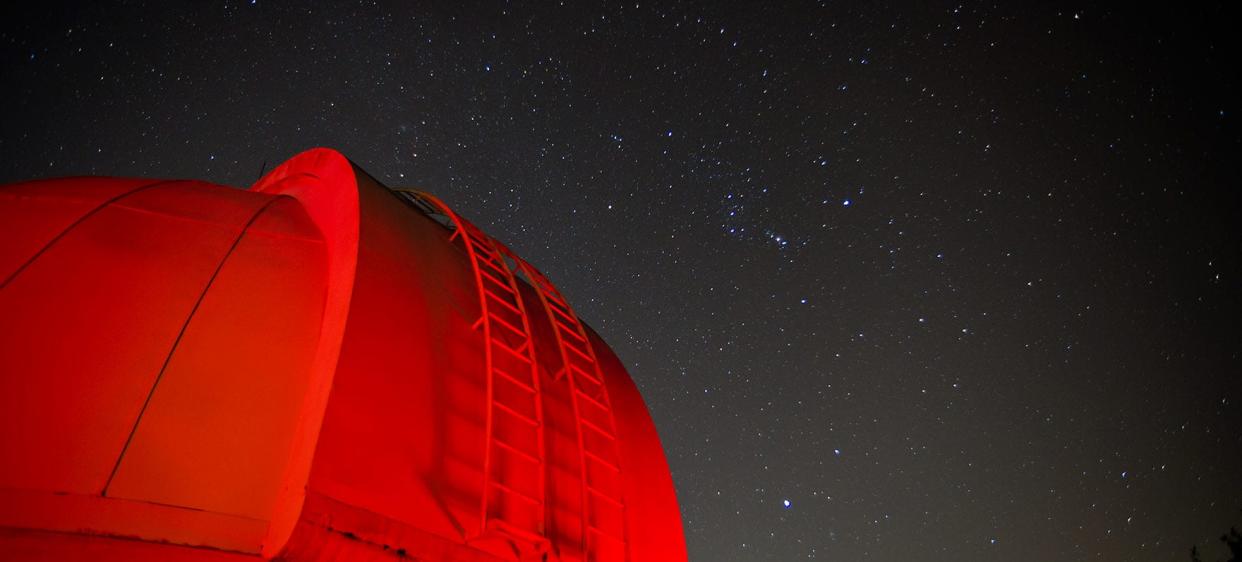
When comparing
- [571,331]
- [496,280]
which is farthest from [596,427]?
[496,280]

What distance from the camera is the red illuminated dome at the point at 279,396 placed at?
2641 millimetres

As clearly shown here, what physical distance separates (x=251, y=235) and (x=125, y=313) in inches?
29.7

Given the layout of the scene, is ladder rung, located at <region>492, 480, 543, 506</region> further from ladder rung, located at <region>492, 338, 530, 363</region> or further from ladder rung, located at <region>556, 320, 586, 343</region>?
ladder rung, located at <region>556, 320, 586, 343</region>

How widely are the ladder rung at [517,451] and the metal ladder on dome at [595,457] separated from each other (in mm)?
303

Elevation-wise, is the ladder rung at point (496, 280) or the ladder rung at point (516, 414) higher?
the ladder rung at point (496, 280)

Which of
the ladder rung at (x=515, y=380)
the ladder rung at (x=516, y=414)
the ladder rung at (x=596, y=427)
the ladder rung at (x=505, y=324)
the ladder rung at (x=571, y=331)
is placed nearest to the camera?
the ladder rung at (x=516, y=414)

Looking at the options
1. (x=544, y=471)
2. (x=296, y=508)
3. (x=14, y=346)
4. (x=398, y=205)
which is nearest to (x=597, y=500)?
(x=544, y=471)

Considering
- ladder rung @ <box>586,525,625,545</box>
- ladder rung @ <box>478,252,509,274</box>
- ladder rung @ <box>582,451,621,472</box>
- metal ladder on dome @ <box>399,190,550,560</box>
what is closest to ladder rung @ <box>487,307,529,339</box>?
metal ladder on dome @ <box>399,190,550,560</box>

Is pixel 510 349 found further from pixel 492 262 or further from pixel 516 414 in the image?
pixel 492 262

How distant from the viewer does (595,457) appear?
3.90 metres

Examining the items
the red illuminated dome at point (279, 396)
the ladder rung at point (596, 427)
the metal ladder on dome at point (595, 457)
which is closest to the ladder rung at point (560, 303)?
the metal ladder on dome at point (595, 457)

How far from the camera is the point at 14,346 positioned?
295 cm

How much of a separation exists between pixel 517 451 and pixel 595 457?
635mm

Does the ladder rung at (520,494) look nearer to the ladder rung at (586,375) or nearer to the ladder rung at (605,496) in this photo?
the ladder rung at (605,496)
